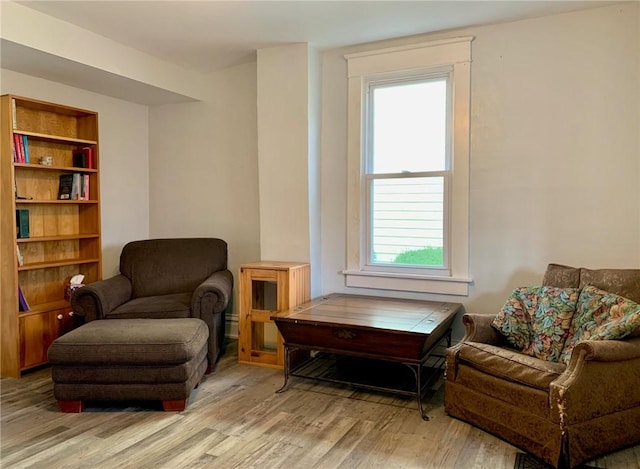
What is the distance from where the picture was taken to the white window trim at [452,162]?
3311mm

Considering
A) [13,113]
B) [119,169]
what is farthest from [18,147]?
[119,169]

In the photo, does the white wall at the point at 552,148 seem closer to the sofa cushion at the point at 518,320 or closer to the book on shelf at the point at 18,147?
the sofa cushion at the point at 518,320

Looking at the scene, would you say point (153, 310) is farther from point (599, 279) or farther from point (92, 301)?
point (599, 279)

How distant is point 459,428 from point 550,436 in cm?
51

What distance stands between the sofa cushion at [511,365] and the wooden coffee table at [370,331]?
243 millimetres

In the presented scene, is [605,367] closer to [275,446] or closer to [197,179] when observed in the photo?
[275,446]

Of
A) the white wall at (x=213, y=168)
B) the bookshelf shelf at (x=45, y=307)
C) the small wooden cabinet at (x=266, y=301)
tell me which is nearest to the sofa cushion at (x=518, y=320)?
the small wooden cabinet at (x=266, y=301)

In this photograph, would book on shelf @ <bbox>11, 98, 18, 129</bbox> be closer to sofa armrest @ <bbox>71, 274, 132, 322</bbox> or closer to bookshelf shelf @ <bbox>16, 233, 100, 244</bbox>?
bookshelf shelf @ <bbox>16, 233, 100, 244</bbox>

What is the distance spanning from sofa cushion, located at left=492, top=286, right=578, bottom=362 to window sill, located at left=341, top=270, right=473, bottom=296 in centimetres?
59

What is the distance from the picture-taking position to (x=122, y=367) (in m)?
2.67

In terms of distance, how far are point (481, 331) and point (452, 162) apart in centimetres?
127

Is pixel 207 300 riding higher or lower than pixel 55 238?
lower

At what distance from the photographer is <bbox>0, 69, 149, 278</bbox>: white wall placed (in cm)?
419

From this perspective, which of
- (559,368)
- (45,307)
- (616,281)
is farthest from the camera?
(45,307)
